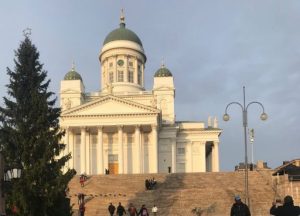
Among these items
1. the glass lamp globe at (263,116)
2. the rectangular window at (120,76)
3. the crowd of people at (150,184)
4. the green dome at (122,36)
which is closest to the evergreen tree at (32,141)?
the glass lamp globe at (263,116)

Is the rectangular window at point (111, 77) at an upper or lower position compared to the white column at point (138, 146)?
upper

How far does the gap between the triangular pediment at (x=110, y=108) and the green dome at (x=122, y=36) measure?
19.1 metres

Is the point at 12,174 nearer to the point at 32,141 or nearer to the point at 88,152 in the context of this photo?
the point at 32,141

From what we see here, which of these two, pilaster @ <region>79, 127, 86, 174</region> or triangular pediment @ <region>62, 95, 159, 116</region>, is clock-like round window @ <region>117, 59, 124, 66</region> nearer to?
triangular pediment @ <region>62, 95, 159, 116</region>

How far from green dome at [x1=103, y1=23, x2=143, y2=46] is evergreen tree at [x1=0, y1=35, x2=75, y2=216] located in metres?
59.5

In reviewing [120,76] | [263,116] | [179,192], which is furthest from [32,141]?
[120,76]

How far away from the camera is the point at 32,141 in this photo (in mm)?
24000

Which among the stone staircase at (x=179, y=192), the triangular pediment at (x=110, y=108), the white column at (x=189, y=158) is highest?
the triangular pediment at (x=110, y=108)

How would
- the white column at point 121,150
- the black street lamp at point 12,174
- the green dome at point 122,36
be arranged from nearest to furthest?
1. the black street lamp at point 12,174
2. the white column at point 121,150
3. the green dome at point 122,36

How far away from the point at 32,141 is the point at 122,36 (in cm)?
6328

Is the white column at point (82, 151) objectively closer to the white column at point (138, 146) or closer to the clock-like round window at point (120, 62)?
the white column at point (138, 146)

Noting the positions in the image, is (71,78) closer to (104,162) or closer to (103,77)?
(103,77)

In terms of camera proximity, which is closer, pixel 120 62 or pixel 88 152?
pixel 88 152

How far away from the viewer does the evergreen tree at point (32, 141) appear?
22953 mm
